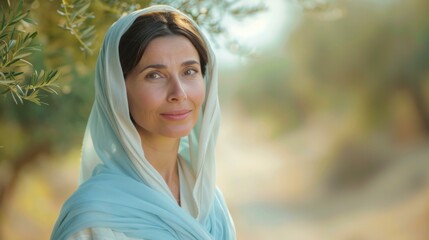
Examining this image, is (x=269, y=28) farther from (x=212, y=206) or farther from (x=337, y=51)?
(x=212, y=206)

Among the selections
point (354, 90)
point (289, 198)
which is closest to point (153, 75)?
point (289, 198)

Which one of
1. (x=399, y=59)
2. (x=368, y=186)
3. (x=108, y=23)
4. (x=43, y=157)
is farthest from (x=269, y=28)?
(x=108, y=23)

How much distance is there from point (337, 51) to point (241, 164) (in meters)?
2.01

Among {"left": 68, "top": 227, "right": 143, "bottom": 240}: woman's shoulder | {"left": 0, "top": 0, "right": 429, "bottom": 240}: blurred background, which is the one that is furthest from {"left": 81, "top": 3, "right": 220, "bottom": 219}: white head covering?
{"left": 0, "top": 0, "right": 429, "bottom": 240}: blurred background

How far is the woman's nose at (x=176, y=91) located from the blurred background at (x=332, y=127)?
24.0 ft

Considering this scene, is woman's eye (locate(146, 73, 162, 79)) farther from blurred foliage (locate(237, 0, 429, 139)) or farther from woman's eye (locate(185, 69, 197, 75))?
blurred foliage (locate(237, 0, 429, 139))

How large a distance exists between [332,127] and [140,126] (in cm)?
842

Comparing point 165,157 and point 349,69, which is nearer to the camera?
point 165,157

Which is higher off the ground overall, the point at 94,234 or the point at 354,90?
the point at 354,90

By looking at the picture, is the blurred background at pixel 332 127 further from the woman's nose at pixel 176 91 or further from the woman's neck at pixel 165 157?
the woman's nose at pixel 176 91

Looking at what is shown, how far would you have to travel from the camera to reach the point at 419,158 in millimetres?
9992

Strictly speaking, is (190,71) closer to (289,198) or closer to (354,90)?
(289,198)

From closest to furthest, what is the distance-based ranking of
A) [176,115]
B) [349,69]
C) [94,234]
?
[94,234] → [176,115] → [349,69]

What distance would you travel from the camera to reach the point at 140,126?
2320mm
